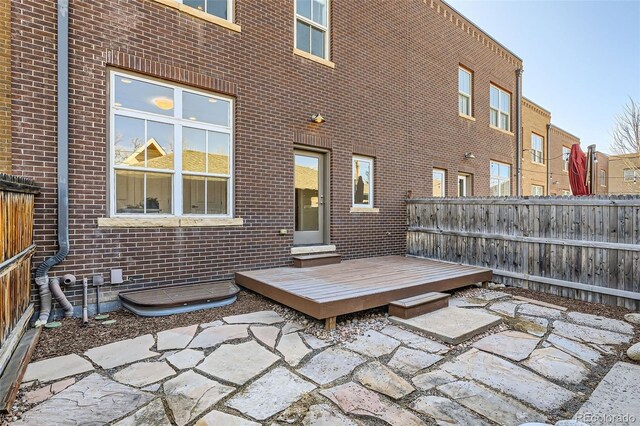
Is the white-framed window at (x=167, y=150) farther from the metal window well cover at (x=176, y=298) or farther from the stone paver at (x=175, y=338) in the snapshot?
the stone paver at (x=175, y=338)

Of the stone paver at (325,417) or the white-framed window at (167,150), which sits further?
the white-framed window at (167,150)

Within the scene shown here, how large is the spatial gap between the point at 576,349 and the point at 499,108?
11032mm

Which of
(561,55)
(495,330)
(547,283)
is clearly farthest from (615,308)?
(561,55)

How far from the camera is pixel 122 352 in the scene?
3.10 m

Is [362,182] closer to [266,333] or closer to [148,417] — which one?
→ [266,333]

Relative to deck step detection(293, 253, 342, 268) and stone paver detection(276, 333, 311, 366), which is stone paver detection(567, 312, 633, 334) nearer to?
stone paver detection(276, 333, 311, 366)

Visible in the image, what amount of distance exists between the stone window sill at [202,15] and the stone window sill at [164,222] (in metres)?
3.14

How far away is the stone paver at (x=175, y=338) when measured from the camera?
324 centimetres

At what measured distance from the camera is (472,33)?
1072 centimetres

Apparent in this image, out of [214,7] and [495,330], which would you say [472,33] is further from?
[495,330]

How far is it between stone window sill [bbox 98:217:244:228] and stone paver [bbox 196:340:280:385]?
227 cm

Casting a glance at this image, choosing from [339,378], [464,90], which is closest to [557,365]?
[339,378]

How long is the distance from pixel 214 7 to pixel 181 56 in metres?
1.15

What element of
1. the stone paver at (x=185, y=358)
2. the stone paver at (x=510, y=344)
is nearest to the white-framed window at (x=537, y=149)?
the stone paver at (x=510, y=344)
